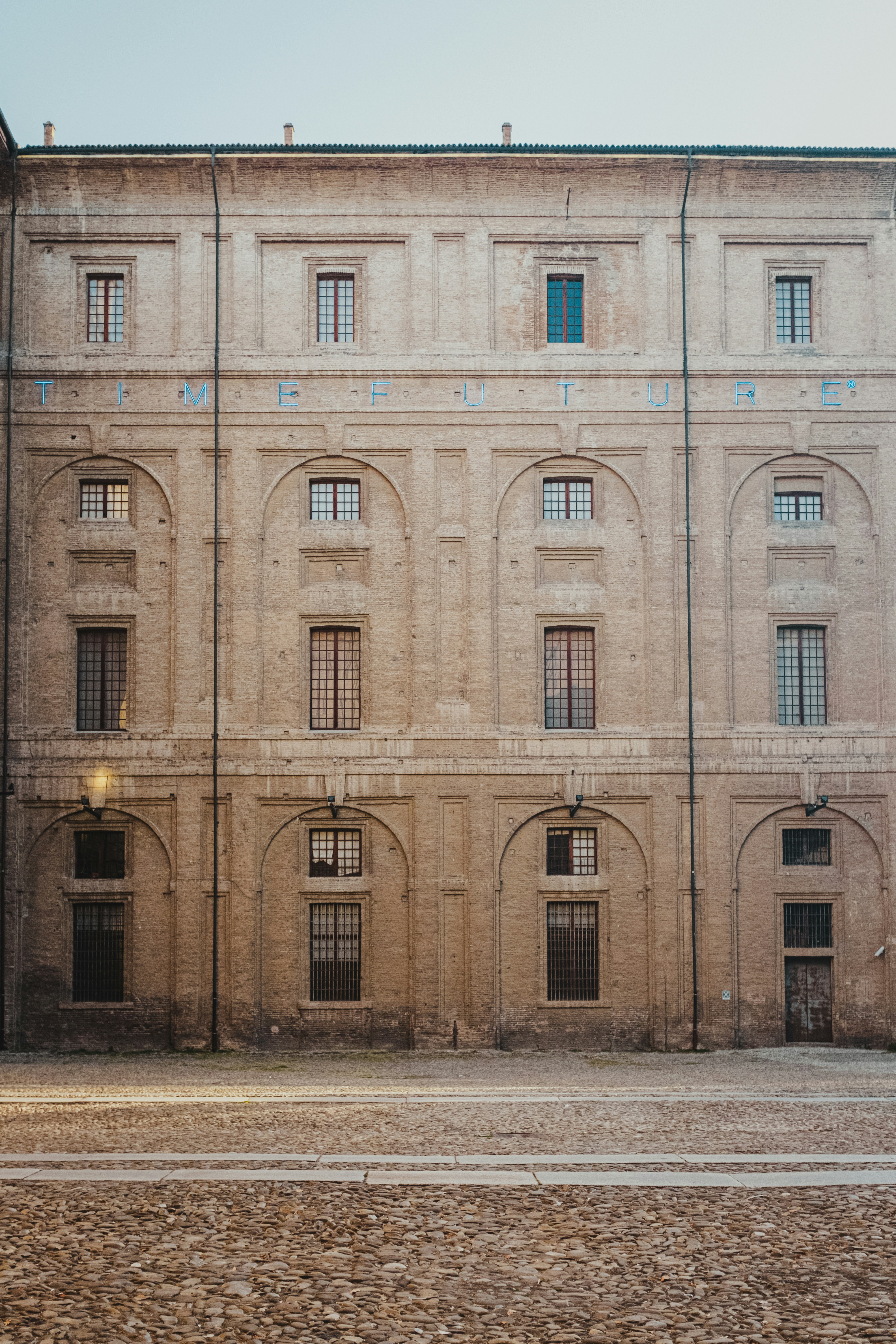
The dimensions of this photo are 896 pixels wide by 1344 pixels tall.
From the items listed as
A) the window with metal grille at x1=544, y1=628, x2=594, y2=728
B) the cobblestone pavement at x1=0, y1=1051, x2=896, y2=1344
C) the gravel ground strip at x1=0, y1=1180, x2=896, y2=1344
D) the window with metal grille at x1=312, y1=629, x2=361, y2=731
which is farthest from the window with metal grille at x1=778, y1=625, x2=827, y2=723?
the gravel ground strip at x1=0, y1=1180, x2=896, y2=1344

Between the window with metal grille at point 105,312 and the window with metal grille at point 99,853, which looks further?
the window with metal grille at point 105,312

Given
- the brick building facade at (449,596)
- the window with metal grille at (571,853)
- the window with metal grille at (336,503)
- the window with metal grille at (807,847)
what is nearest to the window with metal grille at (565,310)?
the brick building facade at (449,596)

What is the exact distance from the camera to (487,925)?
24.6 metres

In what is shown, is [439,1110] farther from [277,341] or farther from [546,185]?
[546,185]

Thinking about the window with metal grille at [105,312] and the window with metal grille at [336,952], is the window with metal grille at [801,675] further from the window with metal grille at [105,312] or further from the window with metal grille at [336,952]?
the window with metal grille at [105,312]

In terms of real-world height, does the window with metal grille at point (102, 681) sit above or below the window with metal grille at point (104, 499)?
below

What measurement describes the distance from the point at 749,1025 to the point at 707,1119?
397 inches

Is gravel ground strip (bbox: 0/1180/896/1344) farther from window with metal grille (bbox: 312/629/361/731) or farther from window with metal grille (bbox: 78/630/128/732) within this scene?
window with metal grille (bbox: 78/630/128/732)

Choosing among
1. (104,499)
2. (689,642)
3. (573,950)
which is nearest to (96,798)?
(104,499)

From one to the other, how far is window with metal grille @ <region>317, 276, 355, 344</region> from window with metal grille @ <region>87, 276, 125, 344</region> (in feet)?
12.6

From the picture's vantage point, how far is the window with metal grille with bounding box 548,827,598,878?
993 inches

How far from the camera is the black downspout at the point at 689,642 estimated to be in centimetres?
2469

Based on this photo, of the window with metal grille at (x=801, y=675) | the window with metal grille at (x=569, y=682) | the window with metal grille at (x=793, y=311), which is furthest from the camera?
the window with metal grille at (x=793, y=311)

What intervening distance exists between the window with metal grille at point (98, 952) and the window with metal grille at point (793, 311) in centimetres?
1681
